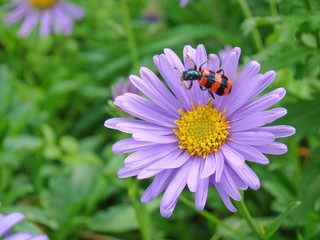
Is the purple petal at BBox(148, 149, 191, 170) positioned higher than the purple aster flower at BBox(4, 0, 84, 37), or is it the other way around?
the purple aster flower at BBox(4, 0, 84, 37)

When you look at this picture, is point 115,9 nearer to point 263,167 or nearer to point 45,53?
point 45,53

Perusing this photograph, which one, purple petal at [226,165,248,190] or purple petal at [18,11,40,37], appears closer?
purple petal at [226,165,248,190]

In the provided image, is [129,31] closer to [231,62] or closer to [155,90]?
[155,90]

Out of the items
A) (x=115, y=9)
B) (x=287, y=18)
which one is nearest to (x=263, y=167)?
(x=287, y=18)

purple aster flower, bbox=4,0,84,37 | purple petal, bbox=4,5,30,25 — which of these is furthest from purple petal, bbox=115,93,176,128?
purple petal, bbox=4,5,30,25

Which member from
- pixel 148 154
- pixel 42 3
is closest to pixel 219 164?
pixel 148 154

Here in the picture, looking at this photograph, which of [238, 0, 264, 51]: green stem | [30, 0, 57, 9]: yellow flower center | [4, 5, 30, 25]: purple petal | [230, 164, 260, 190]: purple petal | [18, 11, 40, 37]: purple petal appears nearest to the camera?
[230, 164, 260, 190]: purple petal

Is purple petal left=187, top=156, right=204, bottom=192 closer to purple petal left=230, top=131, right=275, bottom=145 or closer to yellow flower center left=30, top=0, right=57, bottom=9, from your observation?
purple petal left=230, top=131, right=275, bottom=145
